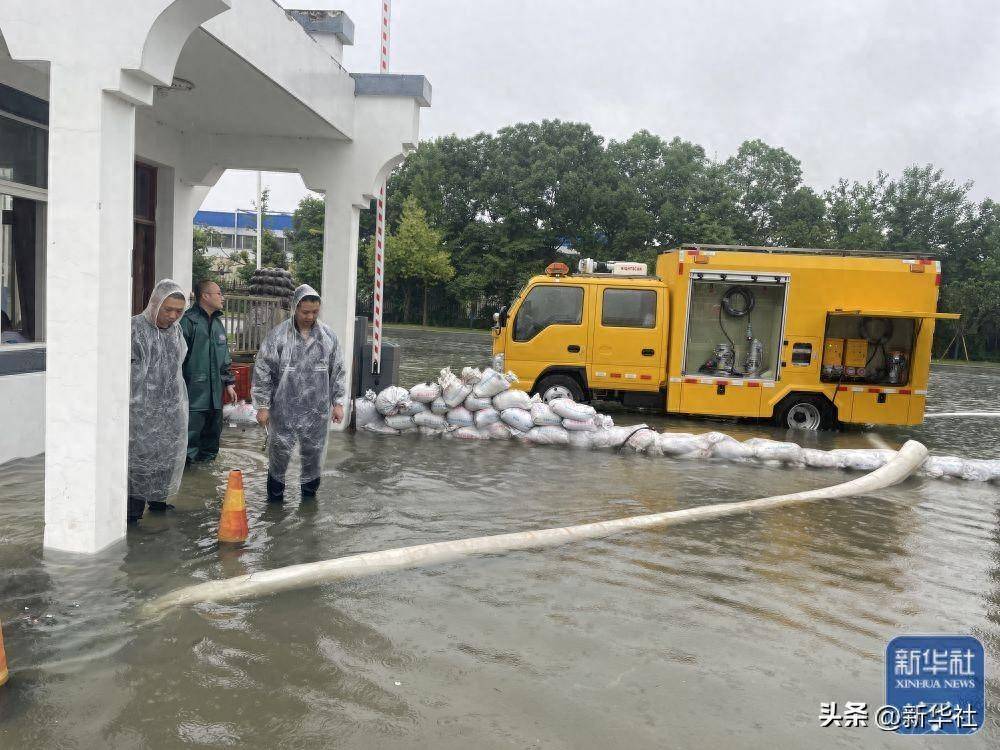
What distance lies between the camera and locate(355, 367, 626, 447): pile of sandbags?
977 cm

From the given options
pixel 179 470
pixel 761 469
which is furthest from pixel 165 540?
pixel 761 469

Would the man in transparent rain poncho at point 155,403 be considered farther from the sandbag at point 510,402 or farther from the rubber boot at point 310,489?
the sandbag at point 510,402

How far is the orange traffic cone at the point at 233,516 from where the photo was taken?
5285 mm

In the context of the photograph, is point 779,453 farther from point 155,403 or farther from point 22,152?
point 22,152

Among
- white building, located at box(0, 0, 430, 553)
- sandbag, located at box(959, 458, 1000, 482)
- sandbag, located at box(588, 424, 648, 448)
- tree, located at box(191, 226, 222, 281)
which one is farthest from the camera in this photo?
tree, located at box(191, 226, 222, 281)

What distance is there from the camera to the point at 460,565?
5.17 m


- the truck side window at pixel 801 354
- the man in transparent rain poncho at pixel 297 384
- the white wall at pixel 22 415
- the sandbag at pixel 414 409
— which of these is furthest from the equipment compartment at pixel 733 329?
the white wall at pixel 22 415

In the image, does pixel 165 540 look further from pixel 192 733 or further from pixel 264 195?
pixel 264 195

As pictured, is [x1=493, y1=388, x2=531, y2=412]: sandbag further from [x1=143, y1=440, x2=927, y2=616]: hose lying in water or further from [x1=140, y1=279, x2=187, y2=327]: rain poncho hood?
[x1=140, y1=279, x2=187, y2=327]: rain poncho hood

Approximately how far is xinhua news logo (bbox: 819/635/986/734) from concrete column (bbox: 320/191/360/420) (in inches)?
278

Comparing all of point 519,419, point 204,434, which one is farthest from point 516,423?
point 204,434

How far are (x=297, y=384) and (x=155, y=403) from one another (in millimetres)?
980

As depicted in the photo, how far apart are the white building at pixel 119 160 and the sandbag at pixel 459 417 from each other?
1593mm

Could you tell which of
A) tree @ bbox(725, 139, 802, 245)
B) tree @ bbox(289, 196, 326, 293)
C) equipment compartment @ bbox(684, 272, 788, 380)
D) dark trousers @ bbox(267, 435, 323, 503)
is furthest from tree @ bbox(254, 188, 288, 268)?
dark trousers @ bbox(267, 435, 323, 503)
